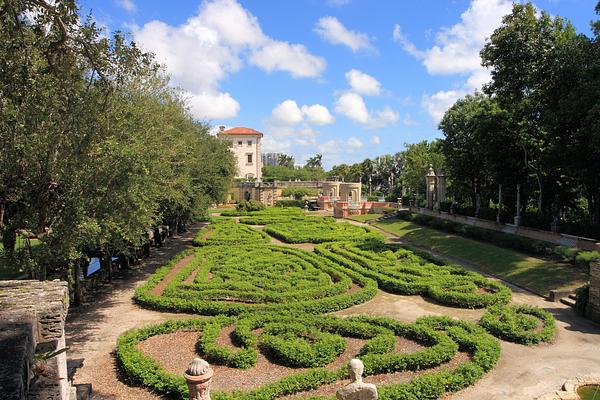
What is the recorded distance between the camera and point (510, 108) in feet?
88.7

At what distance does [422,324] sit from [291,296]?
5001 millimetres

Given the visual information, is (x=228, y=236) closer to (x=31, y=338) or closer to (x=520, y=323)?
(x=520, y=323)

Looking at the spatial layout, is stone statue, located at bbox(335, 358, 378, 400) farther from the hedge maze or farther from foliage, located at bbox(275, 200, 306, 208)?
foliage, located at bbox(275, 200, 306, 208)

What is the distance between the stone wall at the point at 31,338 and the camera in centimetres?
410

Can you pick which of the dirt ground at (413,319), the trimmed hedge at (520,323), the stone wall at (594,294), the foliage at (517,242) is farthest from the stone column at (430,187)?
the trimmed hedge at (520,323)

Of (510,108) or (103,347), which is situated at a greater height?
(510,108)

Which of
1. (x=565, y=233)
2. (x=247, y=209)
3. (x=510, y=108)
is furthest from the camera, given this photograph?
(x=247, y=209)

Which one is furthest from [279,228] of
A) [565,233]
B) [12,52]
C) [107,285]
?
[12,52]

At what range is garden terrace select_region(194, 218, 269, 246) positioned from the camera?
28.4 m

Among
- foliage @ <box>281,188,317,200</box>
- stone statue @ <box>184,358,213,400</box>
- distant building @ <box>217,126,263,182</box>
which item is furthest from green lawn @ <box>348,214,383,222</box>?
stone statue @ <box>184,358,213,400</box>

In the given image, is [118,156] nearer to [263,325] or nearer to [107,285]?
[263,325]

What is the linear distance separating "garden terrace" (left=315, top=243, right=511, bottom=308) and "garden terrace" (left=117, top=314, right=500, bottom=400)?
3.01m

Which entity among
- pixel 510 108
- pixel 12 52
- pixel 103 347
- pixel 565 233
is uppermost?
pixel 510 108

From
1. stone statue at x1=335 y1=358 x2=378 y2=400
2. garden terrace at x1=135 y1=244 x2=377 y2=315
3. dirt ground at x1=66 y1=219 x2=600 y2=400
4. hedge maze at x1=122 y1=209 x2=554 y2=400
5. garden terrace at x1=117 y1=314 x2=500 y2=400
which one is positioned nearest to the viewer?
stone statue at x1=335 y1=358 x2=378 y2=400
